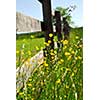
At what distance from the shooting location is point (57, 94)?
1.56m

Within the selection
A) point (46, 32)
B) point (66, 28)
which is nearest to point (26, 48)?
point (46, 32)

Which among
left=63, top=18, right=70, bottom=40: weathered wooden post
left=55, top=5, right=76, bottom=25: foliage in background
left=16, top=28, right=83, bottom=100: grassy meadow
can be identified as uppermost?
left=55, top=5, right=76, bottom=25: foliage in background

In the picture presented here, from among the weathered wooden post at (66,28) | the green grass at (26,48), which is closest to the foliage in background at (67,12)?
the weathered wooden post at (66,28)

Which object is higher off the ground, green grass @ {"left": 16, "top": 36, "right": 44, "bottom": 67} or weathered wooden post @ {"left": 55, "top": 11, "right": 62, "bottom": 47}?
weathered wooden post @ {"left": 55, "top": 11, "right": 62, "bottom": 47}

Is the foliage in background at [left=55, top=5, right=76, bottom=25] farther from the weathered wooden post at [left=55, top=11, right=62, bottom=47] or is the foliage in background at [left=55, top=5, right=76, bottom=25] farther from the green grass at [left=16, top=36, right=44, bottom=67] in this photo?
the green grass at [left=16, top=36, right=44, bottom=67]

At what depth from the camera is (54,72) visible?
1586mm

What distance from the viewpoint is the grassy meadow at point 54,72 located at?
1.56 meters

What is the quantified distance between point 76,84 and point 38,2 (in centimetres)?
53

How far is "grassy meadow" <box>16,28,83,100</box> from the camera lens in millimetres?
1560

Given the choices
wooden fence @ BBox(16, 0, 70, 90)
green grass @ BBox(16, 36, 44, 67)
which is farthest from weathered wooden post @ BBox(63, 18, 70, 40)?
green grass @ BBox(16, 36, 44, 67)

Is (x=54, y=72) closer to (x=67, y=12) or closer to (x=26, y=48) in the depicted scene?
(x=26, y=48)
